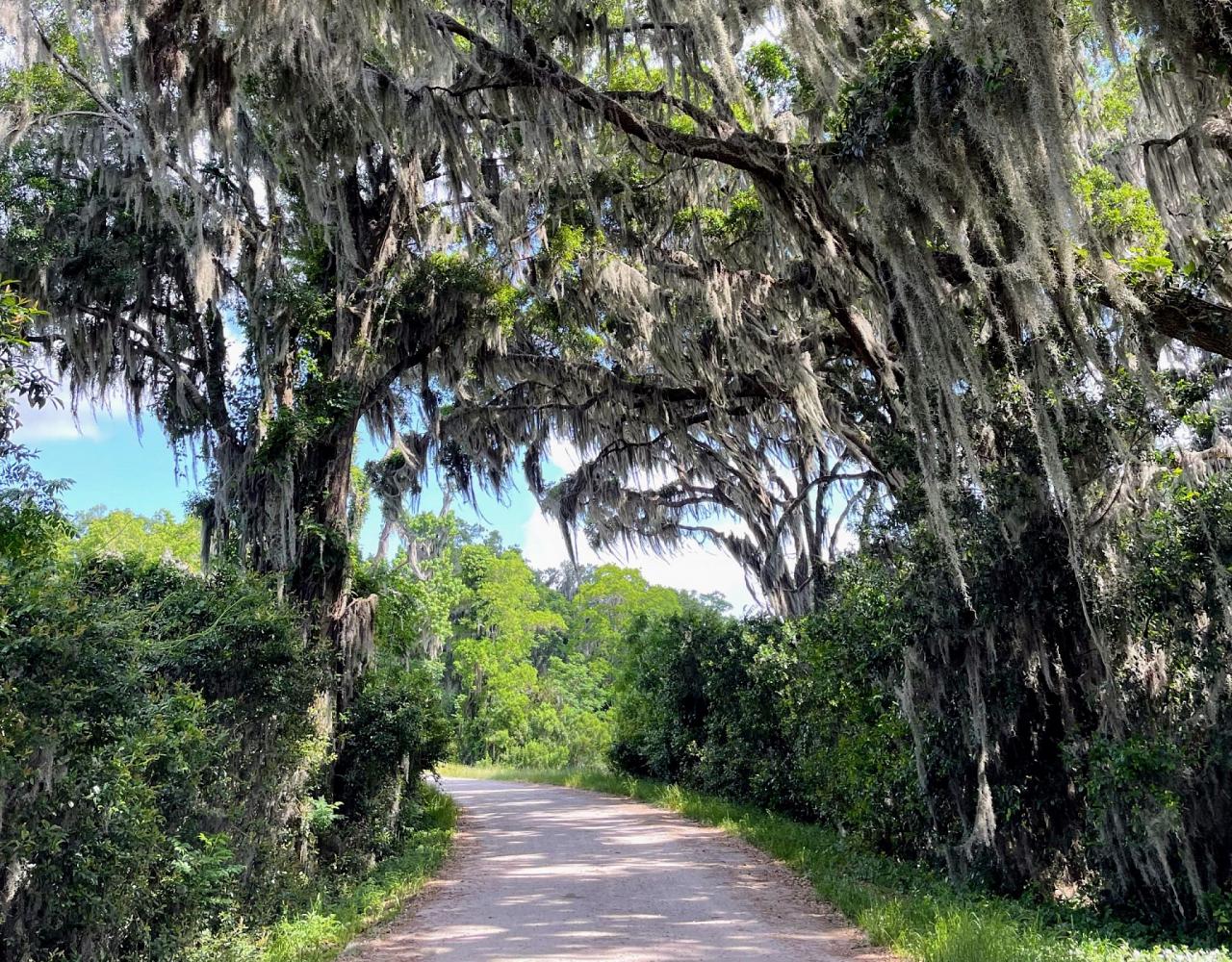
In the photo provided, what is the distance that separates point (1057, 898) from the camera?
6980 millimetres

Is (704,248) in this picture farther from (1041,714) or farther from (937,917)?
(937,917)

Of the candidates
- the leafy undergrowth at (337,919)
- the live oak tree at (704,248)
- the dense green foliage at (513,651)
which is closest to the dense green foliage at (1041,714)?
the live oak tree at (704,248)

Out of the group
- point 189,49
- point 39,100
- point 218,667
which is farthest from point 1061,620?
point 39,100

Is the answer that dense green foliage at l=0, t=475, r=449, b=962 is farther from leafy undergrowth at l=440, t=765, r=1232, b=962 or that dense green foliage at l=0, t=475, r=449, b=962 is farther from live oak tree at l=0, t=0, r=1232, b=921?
leafy undergrowth at l=440, t=765, r=1232, b=962

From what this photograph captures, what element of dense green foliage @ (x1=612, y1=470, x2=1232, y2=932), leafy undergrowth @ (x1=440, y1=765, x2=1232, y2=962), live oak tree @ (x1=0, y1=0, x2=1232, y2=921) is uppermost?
live oak tree @ (x1=0, y1=0, x2=1232, y2=921)

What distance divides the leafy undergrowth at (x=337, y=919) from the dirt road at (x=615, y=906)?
211 mm

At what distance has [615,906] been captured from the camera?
23.5 feet

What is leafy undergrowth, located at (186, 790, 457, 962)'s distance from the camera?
225 inches

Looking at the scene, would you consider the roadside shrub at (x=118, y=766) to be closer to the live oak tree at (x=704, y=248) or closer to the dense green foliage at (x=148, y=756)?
the dense green foliage at (x=148, y=756)

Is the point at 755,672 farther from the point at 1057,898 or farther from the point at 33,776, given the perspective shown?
the point at 33,776

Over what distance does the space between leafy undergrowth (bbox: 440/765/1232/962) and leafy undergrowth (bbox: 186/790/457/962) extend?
12.5ft

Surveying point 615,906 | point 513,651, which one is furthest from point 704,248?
point 513,651

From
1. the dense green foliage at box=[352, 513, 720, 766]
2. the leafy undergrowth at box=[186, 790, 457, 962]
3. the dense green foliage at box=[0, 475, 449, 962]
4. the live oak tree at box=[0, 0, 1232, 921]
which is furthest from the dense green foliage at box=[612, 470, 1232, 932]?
the dense green foliage at box=[352, 513, 720, 766]

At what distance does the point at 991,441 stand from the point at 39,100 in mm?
10314
